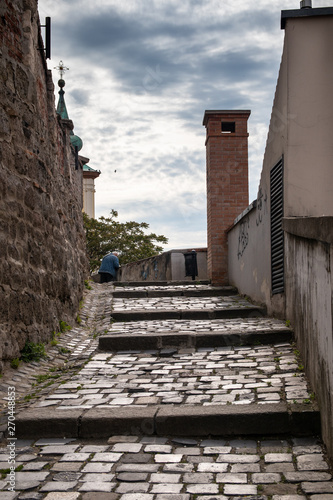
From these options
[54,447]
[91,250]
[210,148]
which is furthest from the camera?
[91,250]

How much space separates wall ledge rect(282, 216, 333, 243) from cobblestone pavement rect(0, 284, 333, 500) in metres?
1.32

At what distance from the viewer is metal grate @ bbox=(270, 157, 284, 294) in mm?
7102

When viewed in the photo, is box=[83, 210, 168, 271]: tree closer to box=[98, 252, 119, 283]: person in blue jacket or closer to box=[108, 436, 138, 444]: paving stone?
box=[98, 252, 119, 283]: person in blue jacket

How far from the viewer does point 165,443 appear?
13.2ft

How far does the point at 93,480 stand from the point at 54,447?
77cm

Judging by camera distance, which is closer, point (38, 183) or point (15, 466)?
point (15, 466)

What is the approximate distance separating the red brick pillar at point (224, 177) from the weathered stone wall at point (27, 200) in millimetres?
4589

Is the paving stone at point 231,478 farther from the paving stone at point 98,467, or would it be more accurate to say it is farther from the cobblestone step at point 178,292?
the cobblestone step at point 178,292

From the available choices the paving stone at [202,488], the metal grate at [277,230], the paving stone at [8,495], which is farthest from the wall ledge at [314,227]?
the paving stone at [8,495]

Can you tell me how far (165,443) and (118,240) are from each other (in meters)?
33.8

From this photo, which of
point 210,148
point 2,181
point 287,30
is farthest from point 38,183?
point 210,148

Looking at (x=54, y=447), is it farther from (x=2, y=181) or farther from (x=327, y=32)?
(x=327, y=32)

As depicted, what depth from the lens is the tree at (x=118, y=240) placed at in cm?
3731

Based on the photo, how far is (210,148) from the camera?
12633 millimetres
